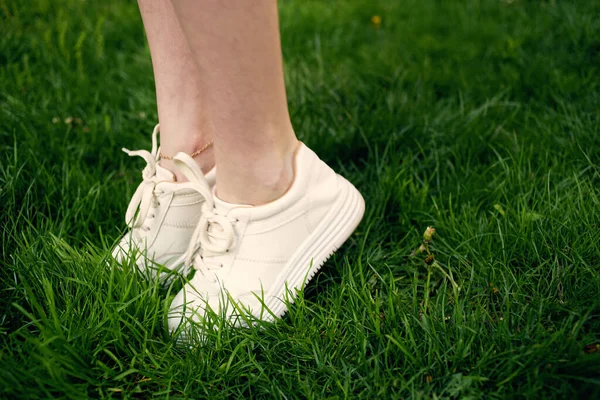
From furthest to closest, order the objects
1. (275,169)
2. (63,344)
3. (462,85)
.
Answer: (462,85) → (275,169) → (63,344)

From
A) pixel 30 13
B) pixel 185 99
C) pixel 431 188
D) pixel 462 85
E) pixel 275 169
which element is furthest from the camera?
pixel 30 13

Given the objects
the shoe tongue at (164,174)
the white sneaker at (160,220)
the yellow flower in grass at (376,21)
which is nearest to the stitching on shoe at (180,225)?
the white sneaker at (160,220)

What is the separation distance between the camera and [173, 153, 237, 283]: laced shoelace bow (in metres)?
1.27

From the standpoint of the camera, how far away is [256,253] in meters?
1.28

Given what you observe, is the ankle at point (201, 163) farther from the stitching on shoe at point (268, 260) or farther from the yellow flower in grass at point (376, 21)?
the yellow flower in grass at point (376, 21)

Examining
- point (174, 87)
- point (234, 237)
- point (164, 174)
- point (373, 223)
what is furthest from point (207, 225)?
point (373, 223)

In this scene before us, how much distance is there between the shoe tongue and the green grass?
251 mm

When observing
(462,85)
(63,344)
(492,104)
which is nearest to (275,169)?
(63,344)

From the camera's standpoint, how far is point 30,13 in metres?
2.85

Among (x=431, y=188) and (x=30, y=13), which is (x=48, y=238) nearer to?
(x=431, y=188)

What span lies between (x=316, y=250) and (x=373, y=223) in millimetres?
266

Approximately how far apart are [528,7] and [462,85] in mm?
1151

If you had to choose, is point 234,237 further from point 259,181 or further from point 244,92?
point 244,92

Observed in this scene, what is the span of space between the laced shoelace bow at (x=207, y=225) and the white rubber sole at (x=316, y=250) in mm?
164
